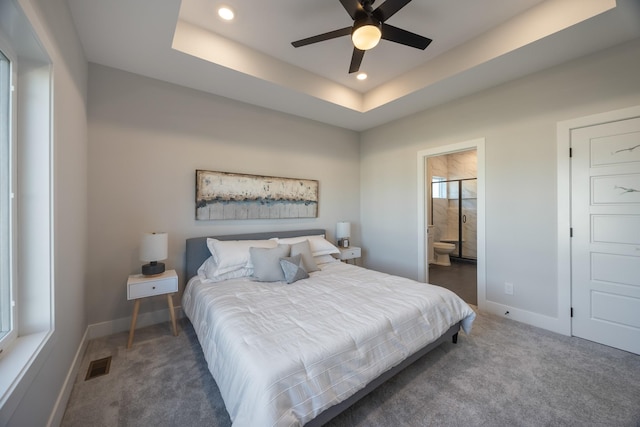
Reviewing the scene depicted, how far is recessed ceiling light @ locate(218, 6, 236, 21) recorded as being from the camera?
210 centimetres

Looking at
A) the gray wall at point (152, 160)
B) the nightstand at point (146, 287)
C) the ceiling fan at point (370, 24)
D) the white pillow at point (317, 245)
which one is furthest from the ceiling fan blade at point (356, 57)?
the nightstand at point (146, 287)

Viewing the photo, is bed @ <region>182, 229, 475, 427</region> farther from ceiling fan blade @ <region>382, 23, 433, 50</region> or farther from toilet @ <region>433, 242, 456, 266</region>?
toilet @ <region>433, 242, 456, 266</region>

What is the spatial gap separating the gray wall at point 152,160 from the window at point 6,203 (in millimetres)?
1321

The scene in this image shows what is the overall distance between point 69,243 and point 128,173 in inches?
40.8

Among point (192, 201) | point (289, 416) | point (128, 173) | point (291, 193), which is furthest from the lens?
point (291, 193)

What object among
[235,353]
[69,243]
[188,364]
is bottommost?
[188,364]

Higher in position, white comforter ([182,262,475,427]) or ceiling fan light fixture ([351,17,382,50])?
ceiling fan light fixture ([351,17,382,50])

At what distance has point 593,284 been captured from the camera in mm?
2312

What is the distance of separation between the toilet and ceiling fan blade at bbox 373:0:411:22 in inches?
190

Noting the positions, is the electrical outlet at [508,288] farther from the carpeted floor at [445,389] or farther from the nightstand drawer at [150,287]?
the nightstand drawer at [150,287]

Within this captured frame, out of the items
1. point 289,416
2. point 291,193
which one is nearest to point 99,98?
point 291,193

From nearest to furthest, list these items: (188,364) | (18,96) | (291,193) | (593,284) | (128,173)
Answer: (18,96)
(188,364)
(593,284)
(128,173)
(291,193)

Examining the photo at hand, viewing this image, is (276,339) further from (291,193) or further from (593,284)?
(593,284)

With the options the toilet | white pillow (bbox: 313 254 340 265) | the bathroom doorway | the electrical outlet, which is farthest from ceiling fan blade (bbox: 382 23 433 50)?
the toilet
